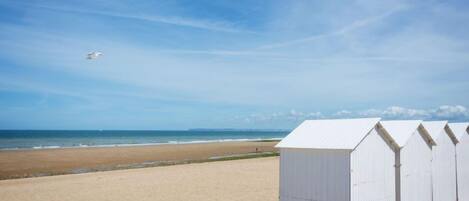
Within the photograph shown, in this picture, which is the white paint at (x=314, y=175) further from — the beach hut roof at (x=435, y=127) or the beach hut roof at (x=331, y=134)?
the beach hut roof at (x=435, y=127)

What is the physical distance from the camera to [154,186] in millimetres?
22438

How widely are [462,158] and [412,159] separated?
4043mm

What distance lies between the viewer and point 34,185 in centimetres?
2322

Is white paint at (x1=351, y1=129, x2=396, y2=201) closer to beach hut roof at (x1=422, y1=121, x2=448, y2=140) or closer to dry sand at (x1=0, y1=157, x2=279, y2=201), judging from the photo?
beach hut roof at (x1=422, y1=121, x2=448, y2=140)

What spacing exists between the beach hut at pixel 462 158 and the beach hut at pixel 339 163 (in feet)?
15.5

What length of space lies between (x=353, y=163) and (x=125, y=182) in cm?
1574

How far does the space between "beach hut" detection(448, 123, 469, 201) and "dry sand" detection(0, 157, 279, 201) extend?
24.1 ft

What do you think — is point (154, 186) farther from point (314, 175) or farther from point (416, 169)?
point (416, 169)

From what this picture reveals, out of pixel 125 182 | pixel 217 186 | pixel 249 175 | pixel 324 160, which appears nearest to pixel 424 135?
pixel 324 160

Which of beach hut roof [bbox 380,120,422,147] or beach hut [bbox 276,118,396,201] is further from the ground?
beach hut roof [bbox 380,120,422,147]

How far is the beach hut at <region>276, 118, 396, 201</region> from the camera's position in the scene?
37.9 feet

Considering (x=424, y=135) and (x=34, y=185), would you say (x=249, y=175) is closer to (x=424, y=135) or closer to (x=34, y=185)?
(x=34, y=185)

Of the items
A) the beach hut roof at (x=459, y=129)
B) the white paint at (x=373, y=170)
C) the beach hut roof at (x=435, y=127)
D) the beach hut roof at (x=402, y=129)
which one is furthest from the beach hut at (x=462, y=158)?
the white paint at (x=373, y=170)

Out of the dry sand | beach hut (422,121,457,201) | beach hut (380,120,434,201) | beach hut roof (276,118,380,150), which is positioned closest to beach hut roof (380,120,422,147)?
beach hut (380,120,434,201)
